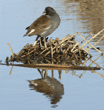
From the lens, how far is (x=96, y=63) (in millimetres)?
11719

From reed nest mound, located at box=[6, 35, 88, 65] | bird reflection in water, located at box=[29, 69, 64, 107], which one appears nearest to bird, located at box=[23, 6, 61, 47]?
reed nest mound, located at box=[6, 35, 88, 65]

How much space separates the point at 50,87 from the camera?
9.12 m

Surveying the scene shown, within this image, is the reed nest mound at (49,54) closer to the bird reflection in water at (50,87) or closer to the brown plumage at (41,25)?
the brown plumage at (41,25)

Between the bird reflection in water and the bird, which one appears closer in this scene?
the bird reflection in water

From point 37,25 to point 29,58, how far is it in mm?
1158

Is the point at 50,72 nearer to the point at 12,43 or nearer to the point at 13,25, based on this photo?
the point at 12,43

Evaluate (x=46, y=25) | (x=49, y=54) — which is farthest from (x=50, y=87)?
(x=46, y=25)

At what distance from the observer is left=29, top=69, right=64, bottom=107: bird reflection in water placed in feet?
27.2

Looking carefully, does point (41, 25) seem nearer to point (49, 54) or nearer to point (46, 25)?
point (46, 25)

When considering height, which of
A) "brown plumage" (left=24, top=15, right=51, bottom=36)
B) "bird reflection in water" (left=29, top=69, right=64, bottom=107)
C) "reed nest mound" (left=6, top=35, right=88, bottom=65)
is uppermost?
"brown plumage" (left=24, top=15, right=51, bottom=36)

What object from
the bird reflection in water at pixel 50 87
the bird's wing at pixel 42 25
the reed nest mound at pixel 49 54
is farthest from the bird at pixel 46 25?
the bird reflection in water at pixel 50 87

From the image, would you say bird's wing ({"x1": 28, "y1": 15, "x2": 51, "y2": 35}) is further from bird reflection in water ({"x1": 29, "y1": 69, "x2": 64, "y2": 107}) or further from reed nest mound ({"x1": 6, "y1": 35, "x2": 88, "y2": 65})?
bird reflection in water ({"x1": 29, "y1": 69, "x2": 64, "y2": 107})

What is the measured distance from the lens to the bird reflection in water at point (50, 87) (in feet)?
27.2

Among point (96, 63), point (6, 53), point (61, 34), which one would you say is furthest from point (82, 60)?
point (61, 34)
